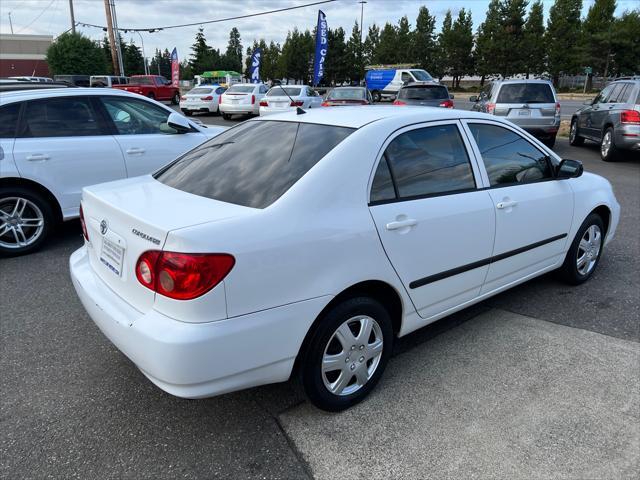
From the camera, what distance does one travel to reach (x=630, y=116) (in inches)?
399

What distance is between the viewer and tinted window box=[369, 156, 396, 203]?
270 cm

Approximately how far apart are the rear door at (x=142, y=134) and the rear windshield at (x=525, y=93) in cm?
879

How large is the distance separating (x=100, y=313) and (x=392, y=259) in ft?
5.05

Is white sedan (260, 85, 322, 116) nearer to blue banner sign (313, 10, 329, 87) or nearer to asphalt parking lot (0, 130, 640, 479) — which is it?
blue banner sign (313, 10, 329, 87)

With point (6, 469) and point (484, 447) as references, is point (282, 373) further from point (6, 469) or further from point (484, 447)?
point (6, 469)

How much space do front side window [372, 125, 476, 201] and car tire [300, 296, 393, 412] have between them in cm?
68

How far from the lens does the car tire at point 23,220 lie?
5.03 meters

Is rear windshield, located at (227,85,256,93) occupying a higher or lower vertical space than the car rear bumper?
higher

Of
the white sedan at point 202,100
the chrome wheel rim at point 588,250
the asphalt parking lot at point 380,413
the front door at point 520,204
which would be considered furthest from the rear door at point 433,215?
the white sedan at point 202,100

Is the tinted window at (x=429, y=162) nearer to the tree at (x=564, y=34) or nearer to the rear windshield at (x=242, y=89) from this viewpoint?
the rear windshield at (x=242, y=89)

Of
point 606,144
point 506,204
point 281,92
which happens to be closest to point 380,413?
point 506,204

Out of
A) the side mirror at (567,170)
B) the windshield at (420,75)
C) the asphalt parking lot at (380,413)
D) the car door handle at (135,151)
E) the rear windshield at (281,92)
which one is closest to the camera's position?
the asphalt parking lot at (380,413)

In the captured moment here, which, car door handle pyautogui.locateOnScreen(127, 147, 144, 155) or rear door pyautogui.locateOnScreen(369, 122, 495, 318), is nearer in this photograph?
rear door pyautogui.locateOnScreen(369, 122, 495, 318)

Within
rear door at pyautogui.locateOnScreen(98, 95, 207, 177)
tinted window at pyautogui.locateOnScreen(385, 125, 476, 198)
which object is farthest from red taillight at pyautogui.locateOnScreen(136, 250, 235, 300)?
rear door at pyautogui.locateOnScreen(98, 95, 207, 177)
